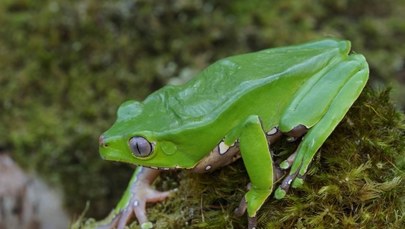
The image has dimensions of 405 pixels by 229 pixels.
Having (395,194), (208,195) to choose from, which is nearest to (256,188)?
(208,195)

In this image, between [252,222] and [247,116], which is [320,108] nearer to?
[247,116]

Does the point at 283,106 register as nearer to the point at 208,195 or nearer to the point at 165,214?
the point at 208,195

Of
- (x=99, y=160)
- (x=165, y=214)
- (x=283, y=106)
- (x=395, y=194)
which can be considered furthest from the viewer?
(x=99, y=160)

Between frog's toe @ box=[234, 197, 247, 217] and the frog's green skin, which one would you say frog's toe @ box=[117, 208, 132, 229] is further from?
frog's toe @ box=[234, 197, 247, 217]

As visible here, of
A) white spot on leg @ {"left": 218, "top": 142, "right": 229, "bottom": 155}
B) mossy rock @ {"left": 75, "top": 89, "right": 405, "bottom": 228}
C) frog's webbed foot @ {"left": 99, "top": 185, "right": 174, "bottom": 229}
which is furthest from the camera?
frog's webbed foot @ {"left": 99, "top": 185, "right": 174, "bottom": 229}

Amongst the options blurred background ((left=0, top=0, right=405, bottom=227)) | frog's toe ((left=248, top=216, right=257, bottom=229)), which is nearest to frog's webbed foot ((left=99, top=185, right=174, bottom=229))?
frog's toe ((left=248, top=216, right=257, bottom=229))

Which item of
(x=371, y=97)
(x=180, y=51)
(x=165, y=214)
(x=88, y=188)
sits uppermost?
(x=371, y=97)
